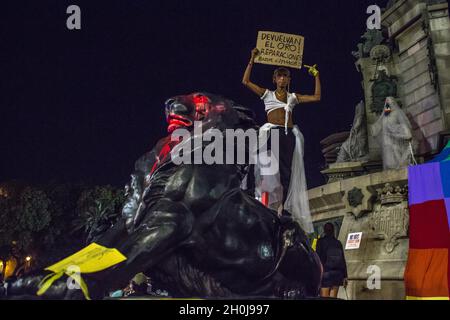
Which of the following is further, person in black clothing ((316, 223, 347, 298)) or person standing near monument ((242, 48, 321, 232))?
person in black clothing ((316, 223, 347, 298))

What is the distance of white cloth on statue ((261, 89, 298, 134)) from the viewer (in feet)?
18.9

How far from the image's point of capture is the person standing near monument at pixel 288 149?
18.1 feet

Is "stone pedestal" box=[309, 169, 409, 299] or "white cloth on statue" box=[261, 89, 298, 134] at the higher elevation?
"white cloth on statue" box=[261, 89, 298, 134]

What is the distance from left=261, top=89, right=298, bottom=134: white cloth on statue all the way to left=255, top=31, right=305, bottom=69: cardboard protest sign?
1.45 feet

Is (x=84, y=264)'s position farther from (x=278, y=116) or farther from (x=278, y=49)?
(x=278, y=49)

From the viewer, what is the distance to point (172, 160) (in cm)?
393

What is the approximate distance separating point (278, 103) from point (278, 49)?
77 cm

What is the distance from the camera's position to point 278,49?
19.2 feet

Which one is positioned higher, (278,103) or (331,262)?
(278,103)

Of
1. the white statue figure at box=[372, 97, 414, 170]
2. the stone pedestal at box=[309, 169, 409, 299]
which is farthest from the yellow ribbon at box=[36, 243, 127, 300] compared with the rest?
the white statue figure at box=[372, 97, 414, 170]

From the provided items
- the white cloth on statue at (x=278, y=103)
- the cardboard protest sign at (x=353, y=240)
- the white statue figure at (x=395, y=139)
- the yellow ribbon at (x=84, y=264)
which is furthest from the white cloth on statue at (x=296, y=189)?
the white statue figure at (x=395, y=139)

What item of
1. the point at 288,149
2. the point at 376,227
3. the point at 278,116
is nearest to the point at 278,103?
the point at 278,116

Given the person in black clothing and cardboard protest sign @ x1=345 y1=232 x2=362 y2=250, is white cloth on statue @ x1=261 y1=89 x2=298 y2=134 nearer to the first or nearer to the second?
the person in black clothing

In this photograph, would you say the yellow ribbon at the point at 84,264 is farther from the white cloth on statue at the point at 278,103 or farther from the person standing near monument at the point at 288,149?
the white cloth on statue at the point at 278,103
